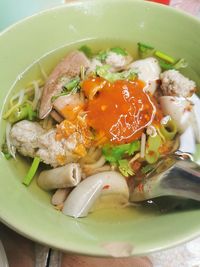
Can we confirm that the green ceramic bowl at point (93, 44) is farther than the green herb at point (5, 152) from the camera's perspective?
No

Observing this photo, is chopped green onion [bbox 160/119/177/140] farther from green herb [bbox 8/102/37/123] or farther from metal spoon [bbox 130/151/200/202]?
green herb [bbox 8/102/37/123]

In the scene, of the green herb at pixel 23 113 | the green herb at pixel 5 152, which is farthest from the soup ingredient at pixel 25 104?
the green herb at pixel 5 152

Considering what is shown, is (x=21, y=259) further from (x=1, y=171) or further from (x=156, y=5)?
(x=156, y=5)

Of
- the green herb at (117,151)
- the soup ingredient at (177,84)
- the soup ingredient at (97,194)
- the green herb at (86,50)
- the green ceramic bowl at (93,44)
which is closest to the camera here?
the green ceramic bowl at (93,44)

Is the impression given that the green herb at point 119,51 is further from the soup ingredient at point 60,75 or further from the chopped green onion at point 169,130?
the chopped green onion at point 169,130

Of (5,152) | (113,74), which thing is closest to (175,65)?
(113,74)

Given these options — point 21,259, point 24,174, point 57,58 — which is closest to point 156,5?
point 57,58
